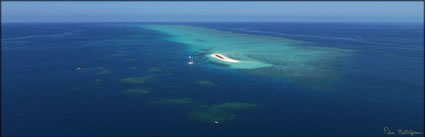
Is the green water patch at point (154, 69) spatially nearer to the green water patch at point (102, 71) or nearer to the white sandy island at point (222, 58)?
the green water patch at point (102, 71)

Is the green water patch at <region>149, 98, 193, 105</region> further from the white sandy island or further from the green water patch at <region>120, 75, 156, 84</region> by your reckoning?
the white sandy island

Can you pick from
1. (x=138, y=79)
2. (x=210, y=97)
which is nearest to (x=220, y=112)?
(x=210, y=97)

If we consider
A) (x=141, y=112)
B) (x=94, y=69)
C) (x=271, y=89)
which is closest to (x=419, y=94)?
(x=271, y=89)

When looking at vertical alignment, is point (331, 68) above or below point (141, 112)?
above

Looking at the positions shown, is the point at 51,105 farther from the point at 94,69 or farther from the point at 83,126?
the point at 94,69

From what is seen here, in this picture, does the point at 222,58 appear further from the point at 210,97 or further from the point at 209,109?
the point at 209,109

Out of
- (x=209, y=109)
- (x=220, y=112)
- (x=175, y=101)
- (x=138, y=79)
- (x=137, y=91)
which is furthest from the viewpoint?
(x=138, y=79)

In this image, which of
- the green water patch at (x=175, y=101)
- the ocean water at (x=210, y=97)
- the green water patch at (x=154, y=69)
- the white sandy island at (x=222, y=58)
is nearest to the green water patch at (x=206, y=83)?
the ocean water at (x=210, y=97)

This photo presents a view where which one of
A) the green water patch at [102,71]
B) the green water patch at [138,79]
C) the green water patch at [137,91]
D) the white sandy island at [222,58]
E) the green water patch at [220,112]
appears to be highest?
the white sandy island at [222,58]
